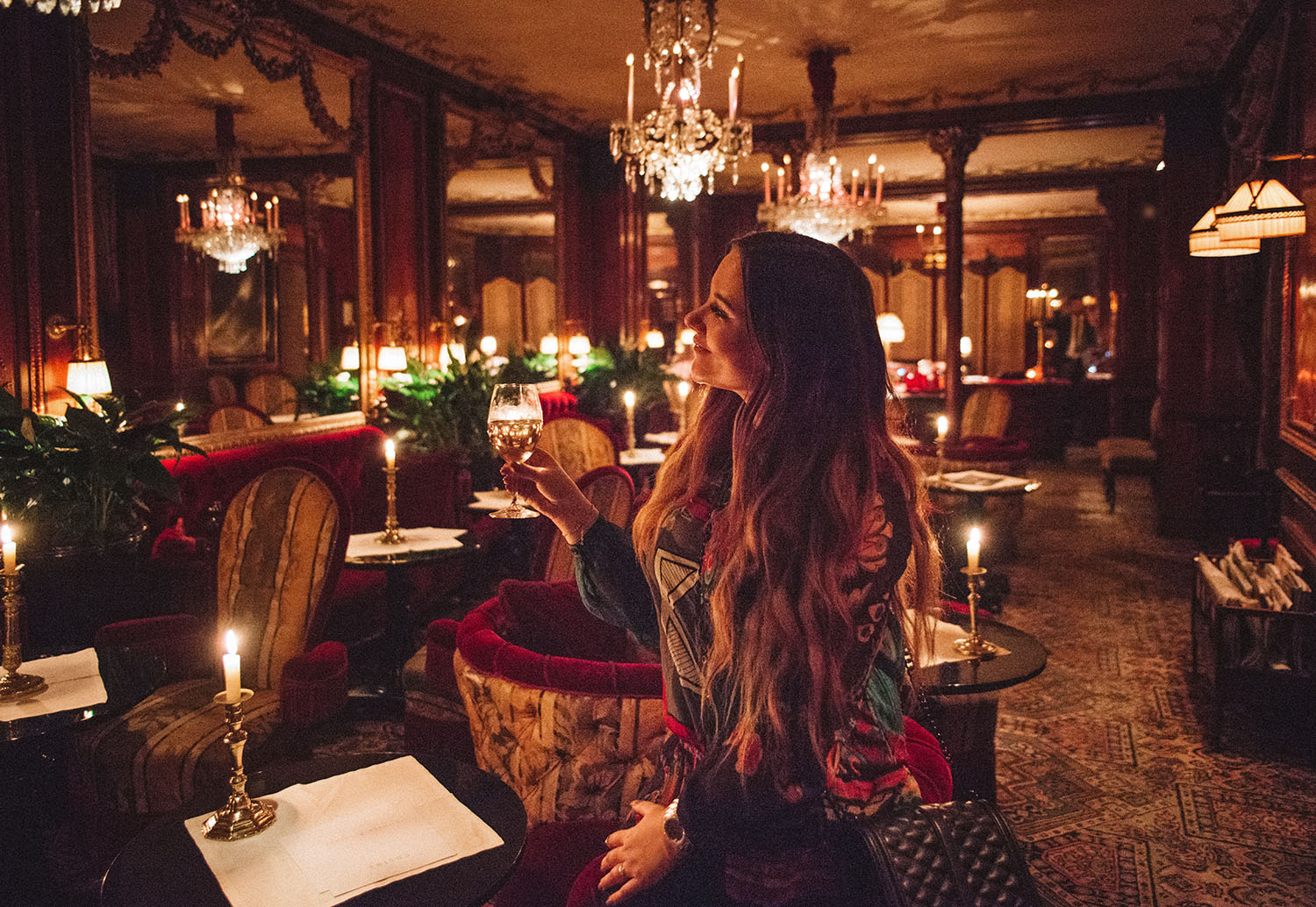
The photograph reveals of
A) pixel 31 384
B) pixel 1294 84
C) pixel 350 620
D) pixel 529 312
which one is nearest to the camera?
pixel 31 384

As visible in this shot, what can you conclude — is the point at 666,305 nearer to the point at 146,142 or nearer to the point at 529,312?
the point at 529,312

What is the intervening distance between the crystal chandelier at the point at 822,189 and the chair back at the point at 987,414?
1.60m

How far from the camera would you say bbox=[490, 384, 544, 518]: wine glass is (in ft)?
5.28

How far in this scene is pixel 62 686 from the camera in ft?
6.82

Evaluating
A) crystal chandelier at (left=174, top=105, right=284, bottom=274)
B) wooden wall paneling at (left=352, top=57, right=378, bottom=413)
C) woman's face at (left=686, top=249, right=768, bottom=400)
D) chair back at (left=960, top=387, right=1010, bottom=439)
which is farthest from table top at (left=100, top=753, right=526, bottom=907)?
chair back at (left=960, top=387, right=1010, bottom=439)

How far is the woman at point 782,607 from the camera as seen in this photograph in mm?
1134

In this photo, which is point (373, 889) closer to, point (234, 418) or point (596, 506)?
point (596, 506)

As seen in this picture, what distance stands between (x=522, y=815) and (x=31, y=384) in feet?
11.4

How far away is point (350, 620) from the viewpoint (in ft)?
13.6

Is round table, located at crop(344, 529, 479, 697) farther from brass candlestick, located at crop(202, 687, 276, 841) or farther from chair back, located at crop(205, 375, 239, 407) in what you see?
brass candlestick, located at crop(202, 687, 276, 841)

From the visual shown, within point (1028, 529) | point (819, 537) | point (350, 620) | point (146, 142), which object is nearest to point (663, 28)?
point (146, 142)

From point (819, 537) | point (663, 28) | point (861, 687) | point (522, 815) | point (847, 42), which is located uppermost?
point (847, 42)

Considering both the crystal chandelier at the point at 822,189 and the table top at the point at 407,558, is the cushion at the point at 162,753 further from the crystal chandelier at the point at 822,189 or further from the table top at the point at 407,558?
the crystal chandelier at the point at 822,189

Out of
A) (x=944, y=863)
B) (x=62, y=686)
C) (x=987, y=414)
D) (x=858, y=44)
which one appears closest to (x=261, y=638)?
(x=62, y=686)
